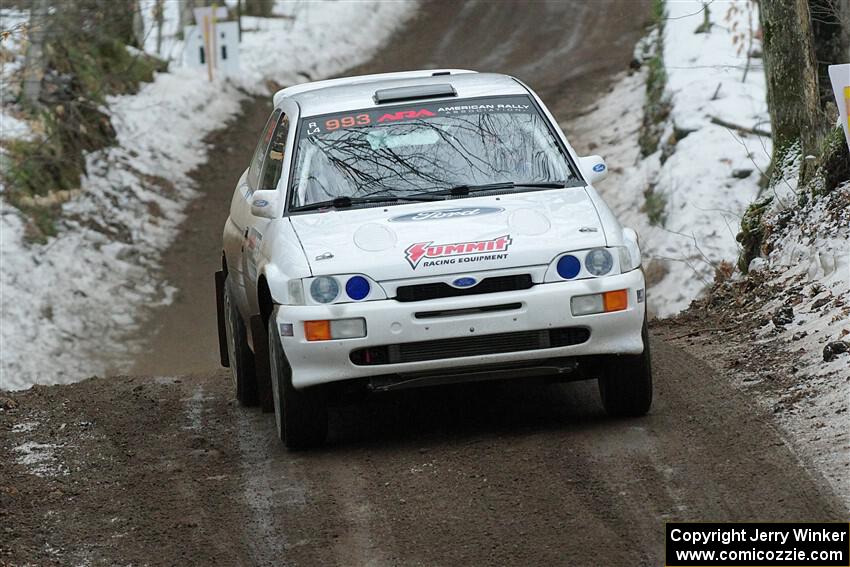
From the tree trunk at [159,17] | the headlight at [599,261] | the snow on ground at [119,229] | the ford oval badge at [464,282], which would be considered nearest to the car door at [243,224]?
the ford oval badge at [464,282]

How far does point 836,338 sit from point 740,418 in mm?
1152

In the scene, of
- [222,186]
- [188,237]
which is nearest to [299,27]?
[222,186]

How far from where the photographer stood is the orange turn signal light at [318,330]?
6.66 metres

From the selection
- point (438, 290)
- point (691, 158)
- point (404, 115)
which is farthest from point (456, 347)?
point (691, 158)

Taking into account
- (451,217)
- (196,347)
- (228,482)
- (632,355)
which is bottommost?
(196,347)

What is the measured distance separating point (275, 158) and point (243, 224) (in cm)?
60

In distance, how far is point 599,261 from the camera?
6773 mm

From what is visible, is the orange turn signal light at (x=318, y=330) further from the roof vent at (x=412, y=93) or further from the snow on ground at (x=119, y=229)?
the snow on ground at (x=119, y=229)

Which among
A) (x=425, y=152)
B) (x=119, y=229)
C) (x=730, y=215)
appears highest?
(x=425, y=152)

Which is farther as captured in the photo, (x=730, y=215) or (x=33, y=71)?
(x=33, y=71)

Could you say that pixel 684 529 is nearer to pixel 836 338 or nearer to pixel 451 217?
pixel 451 217

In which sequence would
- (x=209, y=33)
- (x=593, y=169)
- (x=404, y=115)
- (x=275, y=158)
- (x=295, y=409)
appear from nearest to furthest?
(x=295, y=409) < (x=593, y=169) < (x=404, y=115) < (x=275, y=158) < (x=209, y=33)

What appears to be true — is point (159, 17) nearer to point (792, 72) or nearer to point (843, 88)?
point (792, 72)

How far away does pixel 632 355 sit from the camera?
274 inches
